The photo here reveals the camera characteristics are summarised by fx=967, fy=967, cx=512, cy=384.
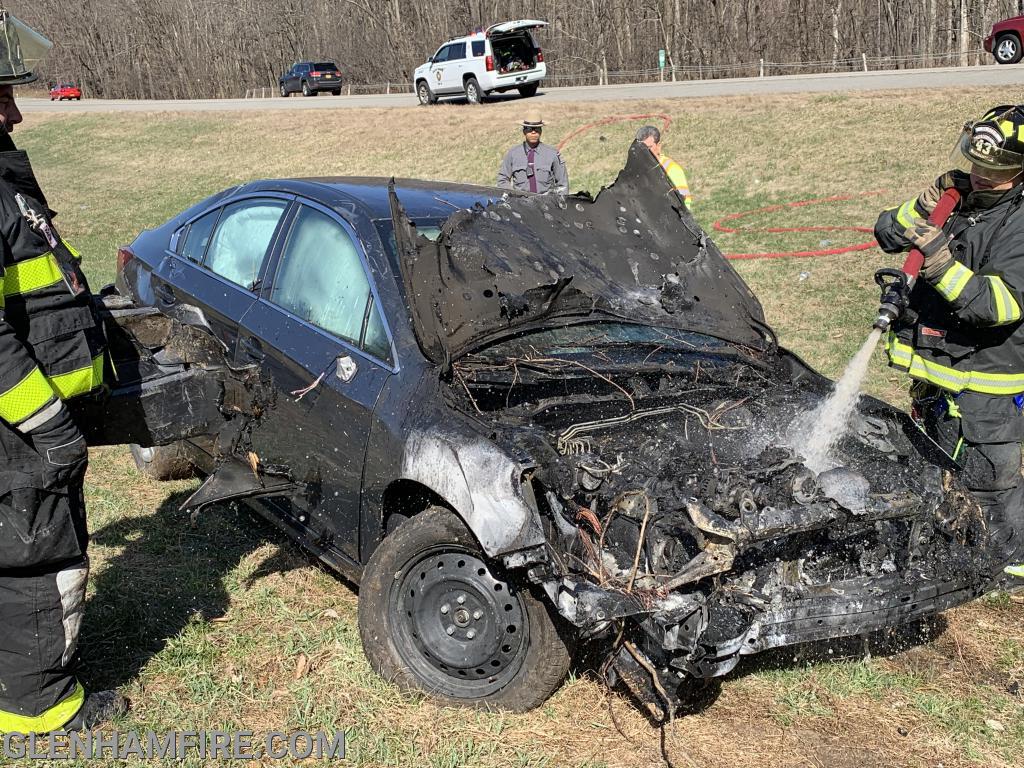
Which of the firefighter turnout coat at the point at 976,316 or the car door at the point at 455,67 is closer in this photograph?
the firefighter turnout coat at the point at 976,316

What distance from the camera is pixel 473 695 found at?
3527mm

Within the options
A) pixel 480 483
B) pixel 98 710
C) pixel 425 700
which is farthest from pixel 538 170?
pixel 98 710

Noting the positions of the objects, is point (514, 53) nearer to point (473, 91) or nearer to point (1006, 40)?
point (473, 91)

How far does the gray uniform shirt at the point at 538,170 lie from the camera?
8.40m

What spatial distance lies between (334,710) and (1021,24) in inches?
836

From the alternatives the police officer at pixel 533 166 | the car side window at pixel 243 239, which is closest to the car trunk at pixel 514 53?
A: the police officer at pixel 533 166

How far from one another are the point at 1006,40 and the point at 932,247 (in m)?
19.6

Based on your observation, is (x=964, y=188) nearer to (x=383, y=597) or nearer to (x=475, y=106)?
(x=383, y=597)

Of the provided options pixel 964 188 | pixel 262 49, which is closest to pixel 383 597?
pixel 964 188

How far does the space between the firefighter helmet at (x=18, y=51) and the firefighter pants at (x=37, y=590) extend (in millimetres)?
1324

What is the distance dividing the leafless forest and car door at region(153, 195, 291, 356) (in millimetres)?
22292

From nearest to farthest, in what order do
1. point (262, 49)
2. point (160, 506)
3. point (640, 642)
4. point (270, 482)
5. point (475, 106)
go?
point (640, 642) < point (270, 482) < point (160, 506) < point (475, 106) < point (262, 49)

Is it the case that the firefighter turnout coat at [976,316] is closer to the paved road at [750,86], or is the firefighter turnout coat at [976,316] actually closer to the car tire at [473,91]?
the paved road at [750,86]

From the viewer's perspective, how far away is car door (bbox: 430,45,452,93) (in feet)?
85.3
